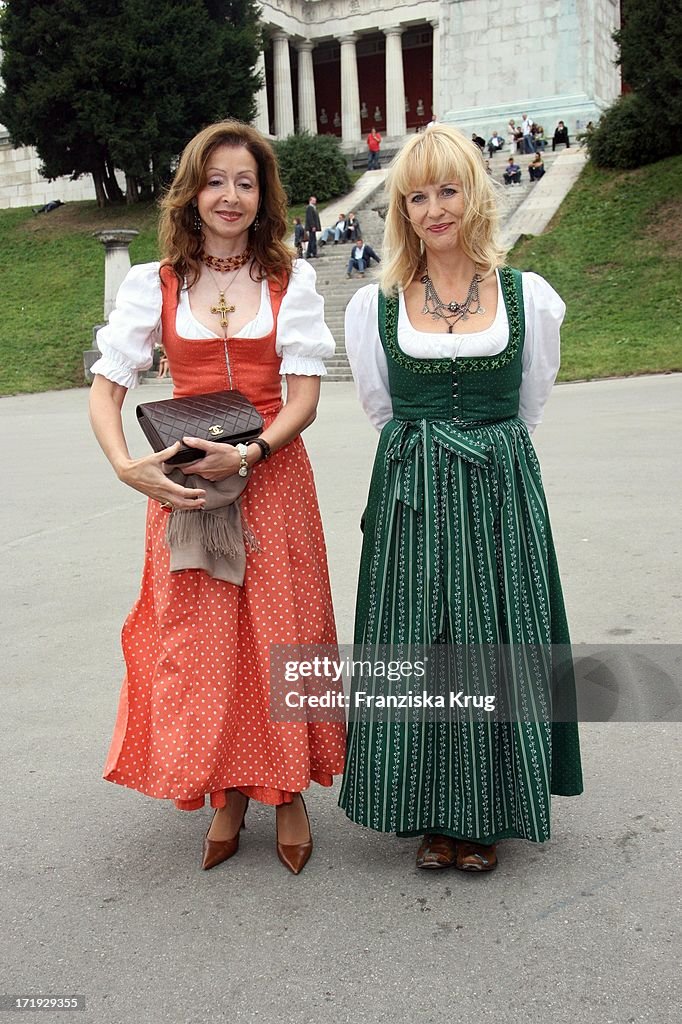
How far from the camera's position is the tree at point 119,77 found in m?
31.2

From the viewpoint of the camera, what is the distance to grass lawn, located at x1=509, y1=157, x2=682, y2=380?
57.4ft

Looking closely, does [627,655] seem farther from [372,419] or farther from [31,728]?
[31,728]

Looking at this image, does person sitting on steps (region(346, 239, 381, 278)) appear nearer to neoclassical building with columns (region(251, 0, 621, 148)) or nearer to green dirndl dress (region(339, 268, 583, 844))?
neoclassical building with columns (region(251, 0, 621, 148))

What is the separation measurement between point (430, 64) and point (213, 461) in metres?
54.2

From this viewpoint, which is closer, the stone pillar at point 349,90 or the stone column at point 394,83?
the stone column at point 394,83

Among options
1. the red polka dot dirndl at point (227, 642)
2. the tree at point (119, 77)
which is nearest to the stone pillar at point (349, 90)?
the tree at point (119, 77)

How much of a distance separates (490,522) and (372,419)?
569 millimetres

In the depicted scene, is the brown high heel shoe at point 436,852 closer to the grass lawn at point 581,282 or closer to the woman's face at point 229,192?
the woman's face at point 229,192

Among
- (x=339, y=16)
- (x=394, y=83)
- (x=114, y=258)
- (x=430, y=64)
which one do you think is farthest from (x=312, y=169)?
(x=430, y=64)

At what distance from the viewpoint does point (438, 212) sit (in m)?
2.87

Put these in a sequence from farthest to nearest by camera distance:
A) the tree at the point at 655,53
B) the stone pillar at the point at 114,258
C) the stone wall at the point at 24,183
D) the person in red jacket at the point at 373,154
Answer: the stone wall at the point at 24,183 → the person in red jacket at the point at 373,154 → the tree at the point at 655,53 → the stone pillar at the point at 114,258

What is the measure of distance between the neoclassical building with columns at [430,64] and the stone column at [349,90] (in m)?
0.05

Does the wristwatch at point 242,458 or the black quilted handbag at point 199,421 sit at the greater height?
the black quilted handbag at point 199,421

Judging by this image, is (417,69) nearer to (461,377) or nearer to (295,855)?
(461,377)
